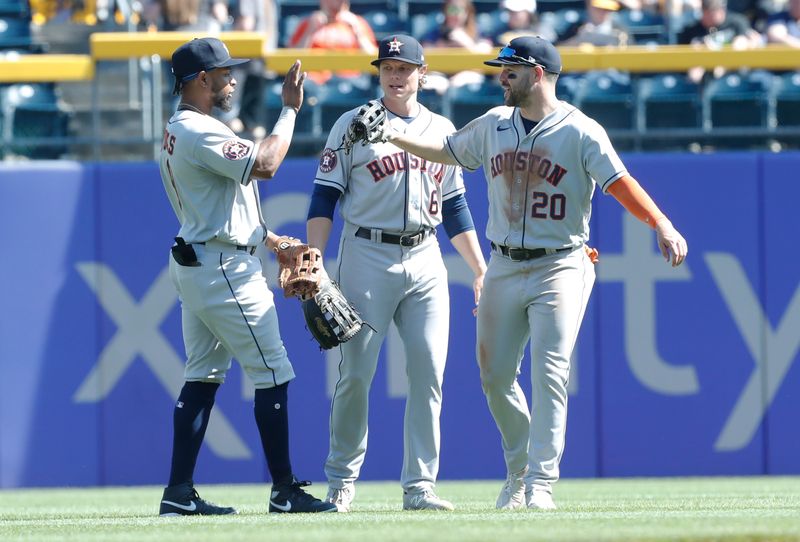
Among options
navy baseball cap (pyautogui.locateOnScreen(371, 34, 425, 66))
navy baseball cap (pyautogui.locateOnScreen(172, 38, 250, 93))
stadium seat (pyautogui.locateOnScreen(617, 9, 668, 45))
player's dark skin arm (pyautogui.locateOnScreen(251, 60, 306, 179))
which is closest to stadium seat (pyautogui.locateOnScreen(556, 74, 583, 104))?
stadium seat (pyautogui.locateOnScreen(617, 9, 668, 45))

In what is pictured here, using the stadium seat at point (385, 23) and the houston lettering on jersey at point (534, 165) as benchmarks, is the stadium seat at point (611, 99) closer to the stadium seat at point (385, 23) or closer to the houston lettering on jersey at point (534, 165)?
the stadium seat at point (385, 23)

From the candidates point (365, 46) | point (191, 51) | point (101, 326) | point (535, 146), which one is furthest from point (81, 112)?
point (535, 146)

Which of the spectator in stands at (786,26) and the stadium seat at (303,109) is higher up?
the spectator in stands at (786,26)

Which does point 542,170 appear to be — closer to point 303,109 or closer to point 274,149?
point 274,149

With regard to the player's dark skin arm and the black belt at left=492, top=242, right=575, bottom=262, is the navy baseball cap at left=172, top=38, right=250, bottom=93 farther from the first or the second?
the black belt at left=492, top=242, right=575, bottom=262

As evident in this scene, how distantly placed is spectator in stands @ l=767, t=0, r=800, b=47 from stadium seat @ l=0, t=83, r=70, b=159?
196 inches

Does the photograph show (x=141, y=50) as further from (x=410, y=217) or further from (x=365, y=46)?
(x=410, y=217)

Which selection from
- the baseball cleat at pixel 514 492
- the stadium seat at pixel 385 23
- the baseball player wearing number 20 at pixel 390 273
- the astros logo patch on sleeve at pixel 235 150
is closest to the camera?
the astros logo patch on sleeve at pixel 235 150

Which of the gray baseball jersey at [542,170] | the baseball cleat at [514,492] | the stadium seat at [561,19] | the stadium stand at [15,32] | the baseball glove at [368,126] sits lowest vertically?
the baseball cleat at [514,492]

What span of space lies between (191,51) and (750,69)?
14.7 feet

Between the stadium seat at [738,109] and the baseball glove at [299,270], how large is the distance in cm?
399

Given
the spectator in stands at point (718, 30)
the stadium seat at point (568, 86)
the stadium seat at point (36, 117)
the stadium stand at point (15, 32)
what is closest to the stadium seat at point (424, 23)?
the spectator in stands at point (718, 30)

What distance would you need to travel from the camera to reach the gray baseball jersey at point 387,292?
19.3 ft

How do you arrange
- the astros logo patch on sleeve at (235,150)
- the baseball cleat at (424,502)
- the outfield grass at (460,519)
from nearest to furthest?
the outfield grass at (460,519)
the astros logo patch on sleeve at (235,150)
the baseball cleat at (424,502)
